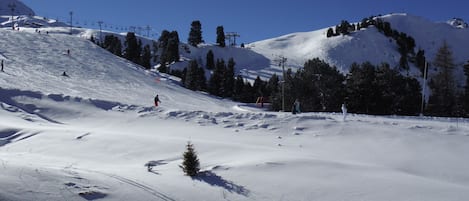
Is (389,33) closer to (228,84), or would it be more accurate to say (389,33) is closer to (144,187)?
(228,84)

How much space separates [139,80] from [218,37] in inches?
3304

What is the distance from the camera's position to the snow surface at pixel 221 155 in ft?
34.6

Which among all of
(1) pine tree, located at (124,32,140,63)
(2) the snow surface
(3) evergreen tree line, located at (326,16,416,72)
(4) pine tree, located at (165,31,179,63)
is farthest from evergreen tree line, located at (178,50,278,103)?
(3) evergreen tree line, located at (326,16,416,72)

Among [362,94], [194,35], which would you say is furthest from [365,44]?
[362,94]

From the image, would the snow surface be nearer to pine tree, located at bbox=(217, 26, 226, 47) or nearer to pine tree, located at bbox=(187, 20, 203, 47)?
pine tree, located at bbox=(187, 20, 203, 47)

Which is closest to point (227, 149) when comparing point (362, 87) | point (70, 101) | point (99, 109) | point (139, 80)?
point (99, 109)

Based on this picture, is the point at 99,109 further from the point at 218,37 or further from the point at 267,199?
the point at 218,37

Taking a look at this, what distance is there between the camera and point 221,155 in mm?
15352

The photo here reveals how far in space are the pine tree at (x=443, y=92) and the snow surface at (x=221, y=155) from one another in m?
33.8

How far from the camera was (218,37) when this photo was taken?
140500 millimetres

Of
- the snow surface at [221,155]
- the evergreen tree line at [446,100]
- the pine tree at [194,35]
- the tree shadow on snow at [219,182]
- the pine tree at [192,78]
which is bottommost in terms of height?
the tree shadow on snow at [219,182]

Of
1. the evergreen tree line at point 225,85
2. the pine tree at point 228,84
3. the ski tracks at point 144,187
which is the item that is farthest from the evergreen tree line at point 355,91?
the ski tracks at point 144,187

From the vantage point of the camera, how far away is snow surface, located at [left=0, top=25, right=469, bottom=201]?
10.5 metres

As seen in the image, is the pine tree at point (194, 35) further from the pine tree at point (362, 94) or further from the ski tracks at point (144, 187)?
the ski tracks at point (144, 187)
